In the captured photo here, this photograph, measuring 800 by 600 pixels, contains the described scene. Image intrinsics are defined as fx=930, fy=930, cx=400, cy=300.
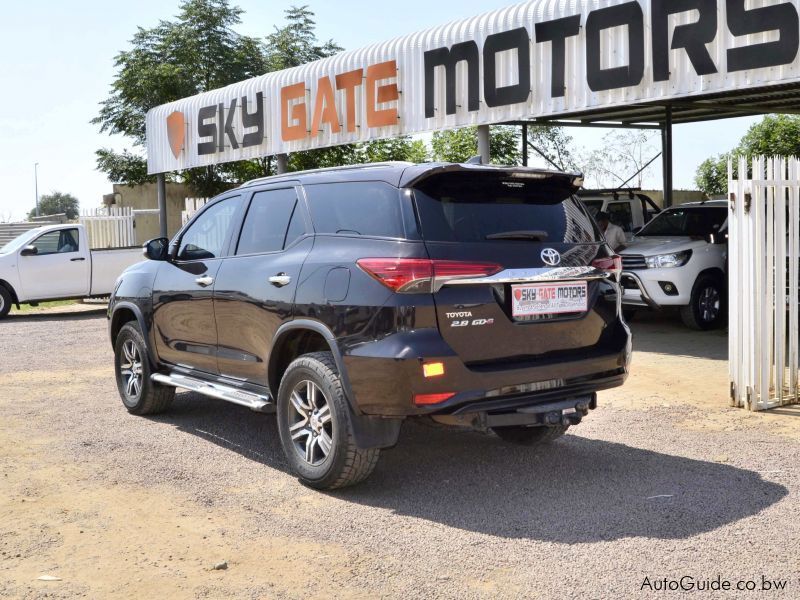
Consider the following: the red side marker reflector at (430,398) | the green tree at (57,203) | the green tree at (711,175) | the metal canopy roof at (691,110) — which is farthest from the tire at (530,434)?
the green tree at (57,203)

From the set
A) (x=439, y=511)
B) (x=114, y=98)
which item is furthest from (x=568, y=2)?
(x=114, y=98)

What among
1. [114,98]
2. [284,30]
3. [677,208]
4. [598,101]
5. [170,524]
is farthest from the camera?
[284,30]

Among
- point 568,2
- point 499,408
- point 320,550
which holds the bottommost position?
point 320,550

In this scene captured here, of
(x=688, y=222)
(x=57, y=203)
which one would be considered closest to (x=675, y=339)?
(x=688, y=222)

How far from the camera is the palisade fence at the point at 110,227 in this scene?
79.7ft

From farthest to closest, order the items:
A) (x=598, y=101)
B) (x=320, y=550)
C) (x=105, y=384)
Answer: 1. (x=598, y=101)
2. (x=105, y=384)
3. (x=320, y=550)

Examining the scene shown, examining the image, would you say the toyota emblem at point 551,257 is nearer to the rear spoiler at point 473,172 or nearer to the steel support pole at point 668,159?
the rear spoiler at point 473,172

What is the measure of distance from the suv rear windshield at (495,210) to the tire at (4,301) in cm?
1522

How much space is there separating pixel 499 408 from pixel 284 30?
3944cm

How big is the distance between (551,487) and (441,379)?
120 cm

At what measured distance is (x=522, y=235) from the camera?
5484 millimetres

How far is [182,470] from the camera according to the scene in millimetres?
6285

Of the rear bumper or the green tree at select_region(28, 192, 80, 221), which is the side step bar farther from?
the green tree at select_region(28, 192, 80, 221)

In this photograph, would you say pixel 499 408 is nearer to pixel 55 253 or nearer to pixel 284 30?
pixel 55 253
